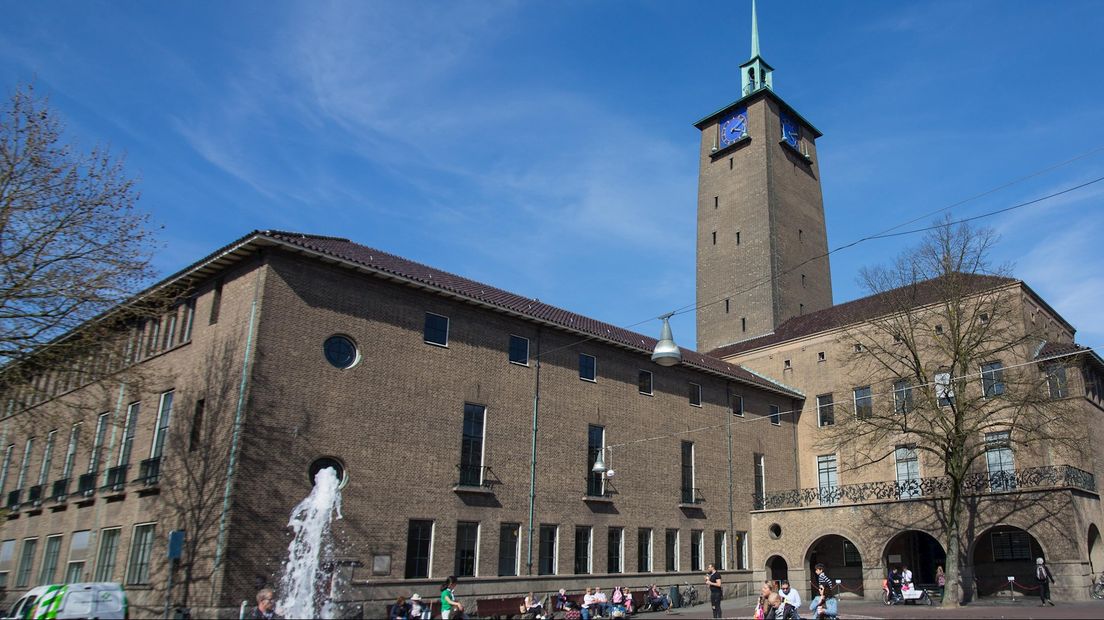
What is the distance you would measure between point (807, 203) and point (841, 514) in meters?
26.3

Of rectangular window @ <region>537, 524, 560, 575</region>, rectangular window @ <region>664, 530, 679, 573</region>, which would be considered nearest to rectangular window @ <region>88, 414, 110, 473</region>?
rectangular window @ <region>537, 524, 560, 575</region>

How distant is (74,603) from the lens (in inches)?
792

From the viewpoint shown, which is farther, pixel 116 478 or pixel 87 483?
pixel 87 483

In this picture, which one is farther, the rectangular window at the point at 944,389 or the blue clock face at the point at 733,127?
the blue clock face at the point at 733,127

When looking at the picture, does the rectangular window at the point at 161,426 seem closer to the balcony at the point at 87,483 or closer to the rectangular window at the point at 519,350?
the balcony at the point at 87,483

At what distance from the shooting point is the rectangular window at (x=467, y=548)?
25.9 m

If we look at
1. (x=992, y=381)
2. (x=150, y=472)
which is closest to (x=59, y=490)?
(x=150, y=472)

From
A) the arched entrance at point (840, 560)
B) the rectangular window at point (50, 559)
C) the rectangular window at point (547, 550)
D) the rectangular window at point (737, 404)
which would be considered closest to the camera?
the rectangular window at point (50, 559)

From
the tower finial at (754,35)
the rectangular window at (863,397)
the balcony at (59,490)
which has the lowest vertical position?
the balcony at (59,490)

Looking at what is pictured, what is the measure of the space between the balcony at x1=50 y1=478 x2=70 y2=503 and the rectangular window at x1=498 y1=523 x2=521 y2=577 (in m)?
15.8

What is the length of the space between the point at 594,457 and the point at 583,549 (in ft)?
11.7

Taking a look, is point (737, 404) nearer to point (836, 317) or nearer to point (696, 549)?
point (696, 549)

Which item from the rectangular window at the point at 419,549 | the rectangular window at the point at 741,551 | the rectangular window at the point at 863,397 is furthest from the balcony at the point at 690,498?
the rectangular window at the point at 419,549

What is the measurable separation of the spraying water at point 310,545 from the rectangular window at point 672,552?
15809mm
